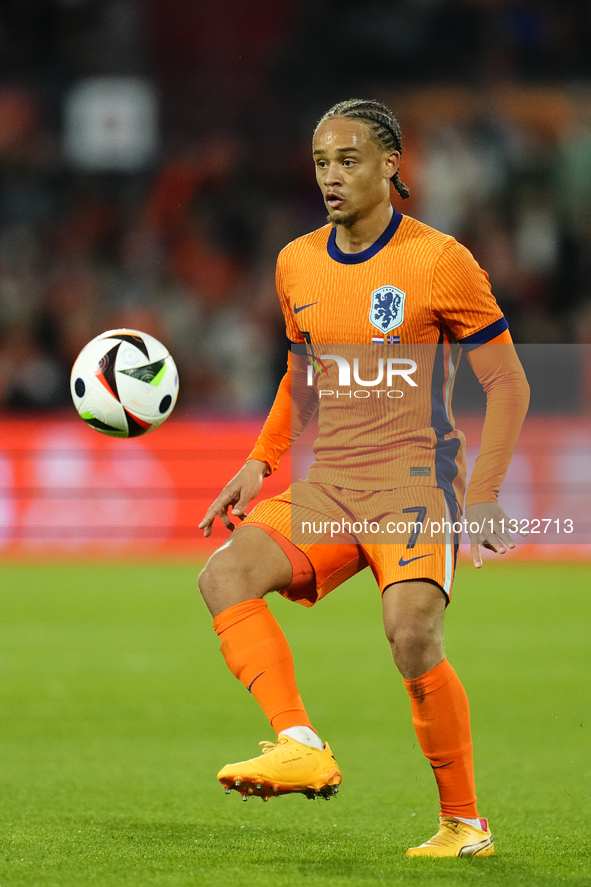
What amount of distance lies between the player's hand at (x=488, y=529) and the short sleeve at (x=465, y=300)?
49 cm

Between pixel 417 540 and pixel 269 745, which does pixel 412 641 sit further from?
pixel 269 745

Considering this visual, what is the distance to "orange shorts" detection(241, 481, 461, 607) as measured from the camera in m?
3.78

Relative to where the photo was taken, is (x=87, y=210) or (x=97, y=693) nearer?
(x=97, y=693)

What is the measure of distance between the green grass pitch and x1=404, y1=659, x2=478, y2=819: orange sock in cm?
19

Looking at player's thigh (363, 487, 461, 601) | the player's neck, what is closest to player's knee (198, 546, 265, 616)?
player's thigh (363, 487, 461, 601)

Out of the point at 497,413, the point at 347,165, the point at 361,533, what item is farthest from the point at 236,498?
the point at 347,165

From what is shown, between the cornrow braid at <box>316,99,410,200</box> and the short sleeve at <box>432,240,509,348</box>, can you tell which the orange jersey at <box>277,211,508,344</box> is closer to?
the short sleeve at <box>432,240,509,348</box>

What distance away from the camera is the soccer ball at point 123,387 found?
4.42 meters

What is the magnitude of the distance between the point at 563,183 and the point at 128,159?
5267 mm

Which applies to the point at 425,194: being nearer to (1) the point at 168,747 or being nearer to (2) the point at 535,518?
(2) the point at 535,518

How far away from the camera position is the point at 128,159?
16.5 metres

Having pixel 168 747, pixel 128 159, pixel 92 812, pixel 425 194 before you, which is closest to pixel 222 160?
pixel 128 159

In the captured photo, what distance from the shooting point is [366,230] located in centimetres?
403

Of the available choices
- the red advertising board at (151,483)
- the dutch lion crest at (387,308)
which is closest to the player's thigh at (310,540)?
the dutch lion crest at (387,308)
